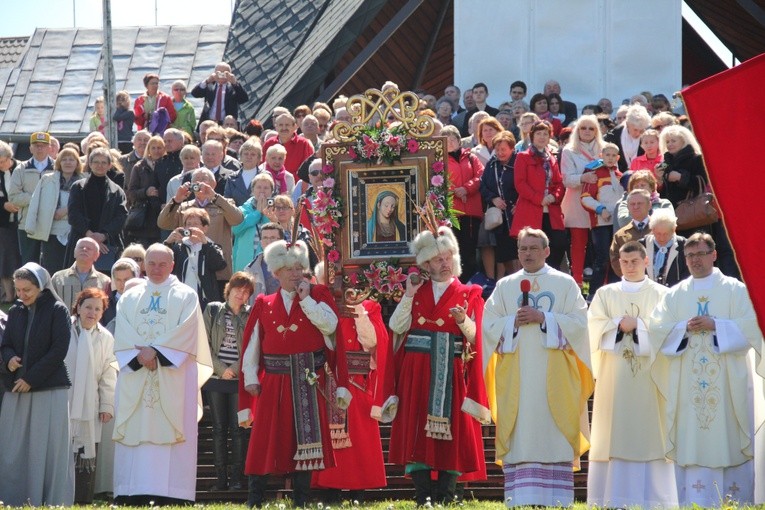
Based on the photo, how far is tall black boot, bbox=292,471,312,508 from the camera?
10.7 m

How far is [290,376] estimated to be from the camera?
10.9m

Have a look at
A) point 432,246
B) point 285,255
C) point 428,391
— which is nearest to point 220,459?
point 428,391

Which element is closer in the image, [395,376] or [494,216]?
[395,376]

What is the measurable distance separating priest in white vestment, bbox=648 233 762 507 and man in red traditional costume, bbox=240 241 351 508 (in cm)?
248

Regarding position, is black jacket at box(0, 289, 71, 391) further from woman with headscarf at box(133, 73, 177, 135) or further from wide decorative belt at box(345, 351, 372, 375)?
woman with headscarf at box(133, 73, 177, 135)

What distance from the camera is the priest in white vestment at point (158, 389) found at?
11.6 m

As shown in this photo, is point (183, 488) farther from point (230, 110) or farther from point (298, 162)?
point (230, 110)

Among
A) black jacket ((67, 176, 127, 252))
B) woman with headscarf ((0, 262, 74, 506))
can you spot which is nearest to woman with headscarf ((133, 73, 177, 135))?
black jacket ((67, 176, 127, 252))

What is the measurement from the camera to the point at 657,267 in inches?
506

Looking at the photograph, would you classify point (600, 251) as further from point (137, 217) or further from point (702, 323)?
point (137, 217)

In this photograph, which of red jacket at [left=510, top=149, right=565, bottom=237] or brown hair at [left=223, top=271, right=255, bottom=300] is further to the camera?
red jacket at [left=510, top=149, right=565, bottom=237]

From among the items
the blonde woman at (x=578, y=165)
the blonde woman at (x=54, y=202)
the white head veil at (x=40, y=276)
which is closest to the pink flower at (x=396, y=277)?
the white head veil at (x=40, y=276)

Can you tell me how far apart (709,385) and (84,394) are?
16.4ft

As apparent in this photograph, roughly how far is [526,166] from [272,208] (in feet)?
8.80
